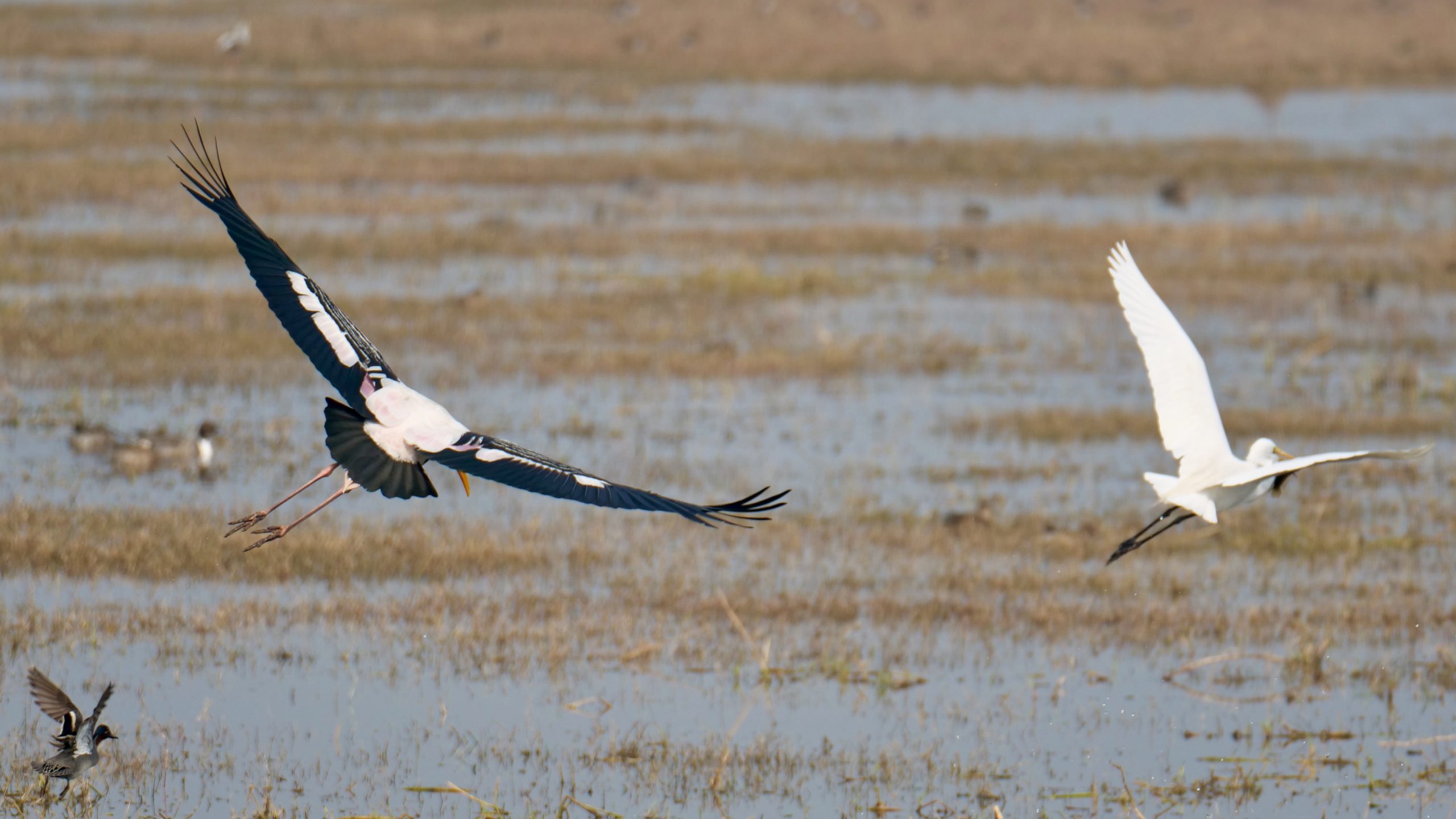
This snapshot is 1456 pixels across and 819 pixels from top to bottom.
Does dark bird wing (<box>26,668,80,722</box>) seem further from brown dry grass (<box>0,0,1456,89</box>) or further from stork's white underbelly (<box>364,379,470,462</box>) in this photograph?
brown dry grass (<box>0,0,1456,89</box>)

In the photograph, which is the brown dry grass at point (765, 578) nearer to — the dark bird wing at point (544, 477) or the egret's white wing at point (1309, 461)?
the egret's white wing at point (1309, 461)

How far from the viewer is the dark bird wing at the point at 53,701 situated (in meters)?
6.97

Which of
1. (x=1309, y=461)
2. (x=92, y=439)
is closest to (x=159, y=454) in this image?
(x=92, y=439)

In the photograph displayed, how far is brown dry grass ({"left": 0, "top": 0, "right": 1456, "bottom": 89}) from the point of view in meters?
39.5

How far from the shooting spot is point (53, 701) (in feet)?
23.1

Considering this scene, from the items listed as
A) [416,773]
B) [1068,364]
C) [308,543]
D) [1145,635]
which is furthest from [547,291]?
[416,773]

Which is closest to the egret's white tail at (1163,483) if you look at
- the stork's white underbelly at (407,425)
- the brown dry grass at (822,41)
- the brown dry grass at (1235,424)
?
the stork's white underbelly at (407,425)

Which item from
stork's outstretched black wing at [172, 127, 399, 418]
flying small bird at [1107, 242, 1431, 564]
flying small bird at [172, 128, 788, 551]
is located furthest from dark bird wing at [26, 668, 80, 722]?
flying small bird at [1107, 242, 1431, 564]

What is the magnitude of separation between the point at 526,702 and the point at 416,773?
36.5 inches

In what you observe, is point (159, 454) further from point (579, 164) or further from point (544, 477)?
point (579, 164)

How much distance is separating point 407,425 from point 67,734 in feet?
5.44

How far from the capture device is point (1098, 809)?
7.56m

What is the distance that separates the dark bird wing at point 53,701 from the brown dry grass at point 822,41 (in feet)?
102

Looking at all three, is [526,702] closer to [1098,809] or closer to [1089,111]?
[1098,809]
